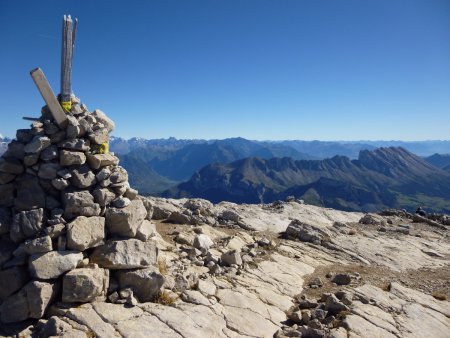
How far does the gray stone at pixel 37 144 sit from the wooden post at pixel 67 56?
2600 millimetres

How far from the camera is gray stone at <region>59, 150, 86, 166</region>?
54.3 feet

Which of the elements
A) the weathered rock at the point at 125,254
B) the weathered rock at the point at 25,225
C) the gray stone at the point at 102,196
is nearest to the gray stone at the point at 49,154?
the gray stone at the point at 102,196

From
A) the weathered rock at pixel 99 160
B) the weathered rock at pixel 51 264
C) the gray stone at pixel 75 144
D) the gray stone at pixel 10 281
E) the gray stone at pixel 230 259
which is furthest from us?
the gray stone at pixel 230 259

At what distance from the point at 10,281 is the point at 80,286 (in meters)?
3.19

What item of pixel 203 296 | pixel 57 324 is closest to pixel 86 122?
pixel 57 324

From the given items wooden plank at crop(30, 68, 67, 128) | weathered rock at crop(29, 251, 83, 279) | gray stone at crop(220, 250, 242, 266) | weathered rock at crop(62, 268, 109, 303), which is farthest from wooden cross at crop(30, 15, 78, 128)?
gray stone at crop(220, 250, 242, 266)

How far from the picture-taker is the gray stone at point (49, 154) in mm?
16562

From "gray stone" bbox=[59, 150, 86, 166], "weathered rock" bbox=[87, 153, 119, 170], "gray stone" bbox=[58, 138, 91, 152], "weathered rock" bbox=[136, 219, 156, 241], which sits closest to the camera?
"gray stone" bbox=[59, 150, 86, 166]

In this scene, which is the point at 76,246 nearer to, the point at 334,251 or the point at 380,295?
the point at 380,295

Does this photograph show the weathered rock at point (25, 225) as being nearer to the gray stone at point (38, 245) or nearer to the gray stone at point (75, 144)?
the gray stone at point (38, 245)

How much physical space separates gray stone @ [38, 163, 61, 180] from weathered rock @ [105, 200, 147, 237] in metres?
3.12

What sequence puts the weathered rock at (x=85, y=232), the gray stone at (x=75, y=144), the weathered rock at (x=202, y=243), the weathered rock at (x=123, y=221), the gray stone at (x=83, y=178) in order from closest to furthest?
the weathered rock at (x=85, y=232), the gray stone at (x=83, y=178), the gray stone at (x=75, y=144), the weathered rock at (x=123, y=221), the weathered rock at (x=202, y=243)

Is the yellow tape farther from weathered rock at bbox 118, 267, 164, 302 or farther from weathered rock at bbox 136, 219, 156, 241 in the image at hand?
weathered rock at bbox 118, 267, 164, 302

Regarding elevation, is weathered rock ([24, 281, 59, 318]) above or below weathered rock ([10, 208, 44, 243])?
below
